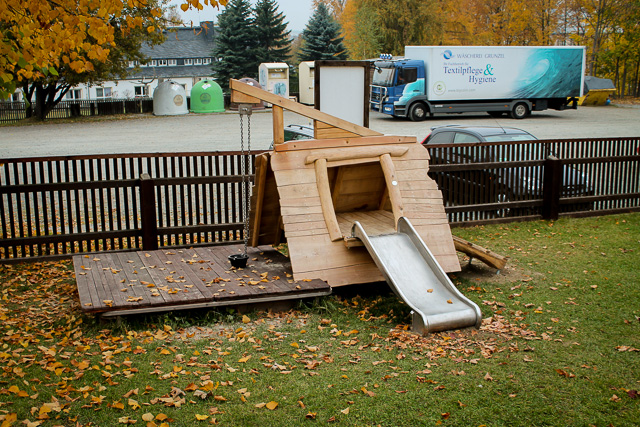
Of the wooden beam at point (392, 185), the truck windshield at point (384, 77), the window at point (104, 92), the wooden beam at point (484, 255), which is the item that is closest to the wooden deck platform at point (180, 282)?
the wooden beam at point (392, 185)

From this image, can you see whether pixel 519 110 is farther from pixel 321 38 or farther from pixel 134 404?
pixel 134 404

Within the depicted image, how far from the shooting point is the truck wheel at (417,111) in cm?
3142

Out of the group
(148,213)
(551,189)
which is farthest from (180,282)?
(551,189)

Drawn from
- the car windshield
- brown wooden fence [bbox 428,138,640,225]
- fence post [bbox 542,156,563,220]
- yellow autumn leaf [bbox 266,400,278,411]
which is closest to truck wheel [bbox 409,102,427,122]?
the car windshield

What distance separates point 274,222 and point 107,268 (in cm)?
217

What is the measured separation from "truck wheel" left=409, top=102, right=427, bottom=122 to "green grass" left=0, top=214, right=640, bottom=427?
2449 centimetres

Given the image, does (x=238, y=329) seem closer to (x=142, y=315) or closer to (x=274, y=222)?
(x=142, y=315)

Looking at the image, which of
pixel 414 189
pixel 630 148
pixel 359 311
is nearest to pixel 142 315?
pixel 359 311

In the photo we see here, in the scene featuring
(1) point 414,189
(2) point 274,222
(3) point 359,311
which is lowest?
(3) point 359,311

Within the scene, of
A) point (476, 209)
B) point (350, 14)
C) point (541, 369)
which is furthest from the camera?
point (350, 14)

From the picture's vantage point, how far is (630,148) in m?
12.0

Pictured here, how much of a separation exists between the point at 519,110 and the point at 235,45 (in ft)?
90.8

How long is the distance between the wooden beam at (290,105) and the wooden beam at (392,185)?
422mm

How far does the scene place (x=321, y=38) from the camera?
50500 millimetres
